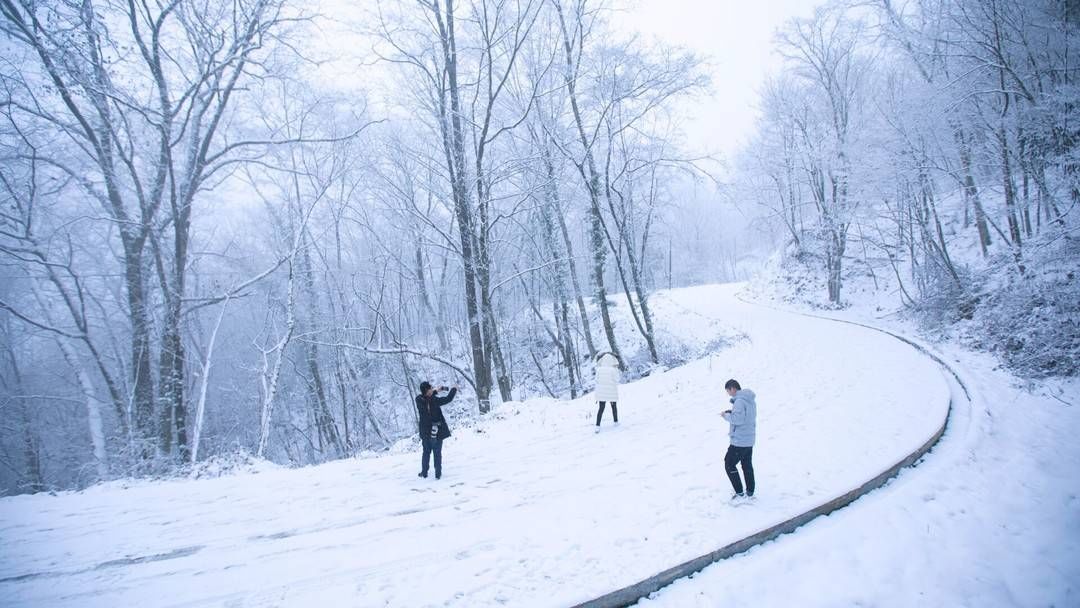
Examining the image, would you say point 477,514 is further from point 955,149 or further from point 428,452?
point 955,149

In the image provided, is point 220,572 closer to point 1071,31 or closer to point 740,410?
point 740,410

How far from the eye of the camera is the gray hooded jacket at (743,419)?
17.7 feet

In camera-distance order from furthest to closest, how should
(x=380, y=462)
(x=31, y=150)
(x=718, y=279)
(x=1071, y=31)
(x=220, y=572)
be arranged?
(x=718, y=279)
(x=1071, y=31)
(x=31, y=150)
(x=380, y=462)
(x=220, y=572)

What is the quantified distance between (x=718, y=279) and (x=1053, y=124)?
5369cm

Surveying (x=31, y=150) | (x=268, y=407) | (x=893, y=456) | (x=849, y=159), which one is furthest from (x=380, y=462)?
(x=849, y=159)

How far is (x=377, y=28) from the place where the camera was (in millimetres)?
11406

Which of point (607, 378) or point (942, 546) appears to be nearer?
point (942, 546)

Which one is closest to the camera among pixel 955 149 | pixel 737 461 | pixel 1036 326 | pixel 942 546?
pixel 942 546

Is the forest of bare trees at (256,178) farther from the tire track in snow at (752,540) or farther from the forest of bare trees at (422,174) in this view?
the tire track in snow at (752,540)

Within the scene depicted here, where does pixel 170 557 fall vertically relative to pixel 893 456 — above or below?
above

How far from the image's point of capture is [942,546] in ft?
15.7

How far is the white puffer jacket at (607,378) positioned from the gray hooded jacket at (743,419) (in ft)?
12.1

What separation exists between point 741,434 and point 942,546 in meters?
2.40

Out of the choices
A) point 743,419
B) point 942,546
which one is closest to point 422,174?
point 743,419
